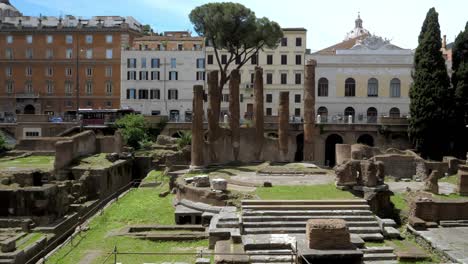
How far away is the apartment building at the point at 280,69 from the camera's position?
2452 inches

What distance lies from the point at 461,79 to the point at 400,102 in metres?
10.4

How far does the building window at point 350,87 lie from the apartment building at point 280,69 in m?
6.15

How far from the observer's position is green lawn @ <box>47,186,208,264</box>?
1810cm

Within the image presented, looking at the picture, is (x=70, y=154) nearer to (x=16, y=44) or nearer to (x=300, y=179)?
(x=300, y=179)

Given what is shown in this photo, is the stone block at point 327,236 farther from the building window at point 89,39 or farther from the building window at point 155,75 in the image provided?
the building window at point 89,39

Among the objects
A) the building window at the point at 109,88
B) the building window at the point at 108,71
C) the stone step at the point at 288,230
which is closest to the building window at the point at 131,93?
the building window at the point at 109,88

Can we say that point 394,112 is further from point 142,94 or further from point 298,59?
point 142,94

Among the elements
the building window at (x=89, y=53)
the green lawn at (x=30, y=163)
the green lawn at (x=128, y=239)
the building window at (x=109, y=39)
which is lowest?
the green lawn at (x=128, y=239)

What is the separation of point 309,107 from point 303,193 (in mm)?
11931

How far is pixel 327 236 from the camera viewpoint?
1529 centimetres

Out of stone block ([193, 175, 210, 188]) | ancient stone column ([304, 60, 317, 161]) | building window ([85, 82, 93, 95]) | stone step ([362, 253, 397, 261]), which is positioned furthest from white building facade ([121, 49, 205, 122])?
stone step ([362, 253, 397, 261])

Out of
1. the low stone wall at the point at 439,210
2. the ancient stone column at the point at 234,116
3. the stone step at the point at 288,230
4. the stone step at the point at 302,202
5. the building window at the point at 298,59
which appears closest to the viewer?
the stone step at the point at 288,230

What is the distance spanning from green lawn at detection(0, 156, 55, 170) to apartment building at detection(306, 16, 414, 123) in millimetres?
28861

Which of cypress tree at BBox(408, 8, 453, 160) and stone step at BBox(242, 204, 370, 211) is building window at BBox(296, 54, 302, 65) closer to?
cypress tree at BBox(408, 8, 453, 160)
